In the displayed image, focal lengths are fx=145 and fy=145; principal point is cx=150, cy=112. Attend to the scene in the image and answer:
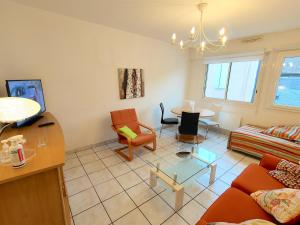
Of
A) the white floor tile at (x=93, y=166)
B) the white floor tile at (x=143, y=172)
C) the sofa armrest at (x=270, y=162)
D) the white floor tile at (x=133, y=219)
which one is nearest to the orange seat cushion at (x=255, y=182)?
the sofa armrest at (x=270, y=162)

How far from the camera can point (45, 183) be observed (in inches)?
42.3

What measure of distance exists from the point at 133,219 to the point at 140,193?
367mm

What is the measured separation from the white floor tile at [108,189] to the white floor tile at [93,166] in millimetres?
400

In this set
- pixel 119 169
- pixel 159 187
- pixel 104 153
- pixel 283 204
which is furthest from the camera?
pixel 104 153

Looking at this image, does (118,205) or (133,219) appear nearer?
(133,219)

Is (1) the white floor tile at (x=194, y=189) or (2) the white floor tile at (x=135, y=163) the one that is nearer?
(1) the white floor tile at (x=194, y=189)

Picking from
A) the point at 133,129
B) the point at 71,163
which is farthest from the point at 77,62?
the point at 71,163

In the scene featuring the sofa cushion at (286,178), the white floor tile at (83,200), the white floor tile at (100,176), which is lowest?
the white floor tile at (83,200)

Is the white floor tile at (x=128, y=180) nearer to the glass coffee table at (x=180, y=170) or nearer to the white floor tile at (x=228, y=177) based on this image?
the glass coffee table at (x=180, y=170)

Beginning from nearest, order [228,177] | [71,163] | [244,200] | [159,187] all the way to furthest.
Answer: [244,200] → [159,187] → [228,177] → [71,163]

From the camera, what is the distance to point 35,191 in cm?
105

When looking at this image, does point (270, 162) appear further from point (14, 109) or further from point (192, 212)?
point (14, 109)

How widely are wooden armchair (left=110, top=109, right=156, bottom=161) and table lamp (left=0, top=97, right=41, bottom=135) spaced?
5.85 feet

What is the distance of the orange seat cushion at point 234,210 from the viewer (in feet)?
3.73
